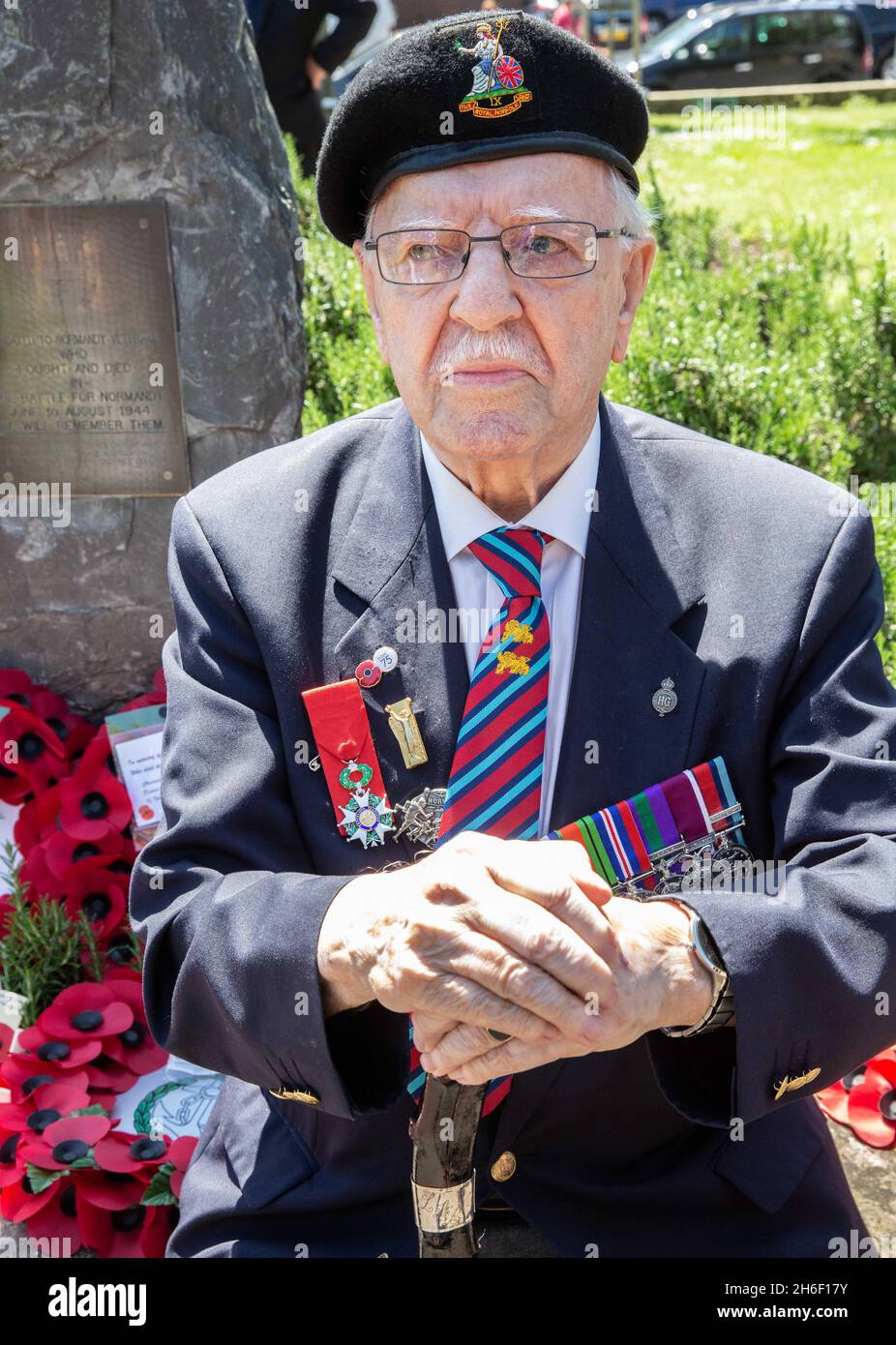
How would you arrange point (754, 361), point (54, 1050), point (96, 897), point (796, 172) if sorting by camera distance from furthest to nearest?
point (796, 172) → point (754, 361) → point (96, 897) → point (54, 1050)

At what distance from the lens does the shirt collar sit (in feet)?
6.76

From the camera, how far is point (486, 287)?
1872 millimetres

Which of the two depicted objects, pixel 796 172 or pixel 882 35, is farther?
pixel 882 35

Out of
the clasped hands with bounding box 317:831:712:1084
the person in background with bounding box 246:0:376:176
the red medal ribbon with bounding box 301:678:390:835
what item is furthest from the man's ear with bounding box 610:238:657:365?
the person in background with bounding box 246:0:376:176

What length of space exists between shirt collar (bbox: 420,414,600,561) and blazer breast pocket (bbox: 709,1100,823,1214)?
0.91 meters

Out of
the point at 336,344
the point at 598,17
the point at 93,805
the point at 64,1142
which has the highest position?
the point at 598,17

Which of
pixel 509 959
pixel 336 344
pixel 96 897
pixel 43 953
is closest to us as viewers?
pixel 509 959

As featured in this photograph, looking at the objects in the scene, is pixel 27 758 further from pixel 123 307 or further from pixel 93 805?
pixel 123 307

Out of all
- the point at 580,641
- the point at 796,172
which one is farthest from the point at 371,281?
the point at 796,172

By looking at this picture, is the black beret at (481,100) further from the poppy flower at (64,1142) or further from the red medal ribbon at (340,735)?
the poppy flower at (64,1142)

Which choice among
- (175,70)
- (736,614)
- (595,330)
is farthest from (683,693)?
(175,70)

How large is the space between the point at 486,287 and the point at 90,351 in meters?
2.08

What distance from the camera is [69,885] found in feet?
11.3

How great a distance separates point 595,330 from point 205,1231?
4.86 ft
